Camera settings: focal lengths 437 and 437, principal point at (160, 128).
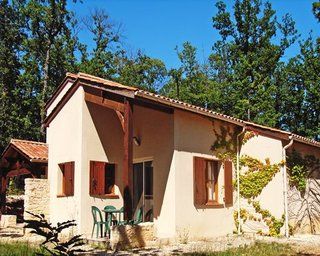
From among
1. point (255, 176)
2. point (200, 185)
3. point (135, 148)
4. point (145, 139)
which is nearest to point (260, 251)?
point (200, 185)

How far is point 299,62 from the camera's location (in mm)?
32156

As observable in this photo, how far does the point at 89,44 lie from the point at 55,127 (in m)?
23.3

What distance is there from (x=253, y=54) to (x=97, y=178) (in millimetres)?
21161

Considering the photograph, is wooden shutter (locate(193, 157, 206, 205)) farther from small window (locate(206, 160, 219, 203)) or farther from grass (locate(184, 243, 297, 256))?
grass (locate(184, 243, 297, 256))

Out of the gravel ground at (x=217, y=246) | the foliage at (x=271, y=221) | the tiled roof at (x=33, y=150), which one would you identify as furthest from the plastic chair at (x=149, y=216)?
the tiled roof at (x=33, y=150)

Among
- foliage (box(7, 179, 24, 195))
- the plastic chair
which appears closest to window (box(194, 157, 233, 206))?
the plastic chair

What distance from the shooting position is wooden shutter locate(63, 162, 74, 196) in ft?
47.6

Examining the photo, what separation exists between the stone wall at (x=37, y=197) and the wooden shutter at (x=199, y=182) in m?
5.70

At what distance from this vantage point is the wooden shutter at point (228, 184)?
14.5m

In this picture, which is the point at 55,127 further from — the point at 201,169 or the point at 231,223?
the point at 231,223

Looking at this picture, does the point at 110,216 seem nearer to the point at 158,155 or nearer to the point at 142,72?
the point at 158,155

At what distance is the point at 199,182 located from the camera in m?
13.4

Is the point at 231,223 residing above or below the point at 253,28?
below

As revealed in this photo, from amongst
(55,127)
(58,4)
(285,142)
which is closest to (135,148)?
(55,127)
